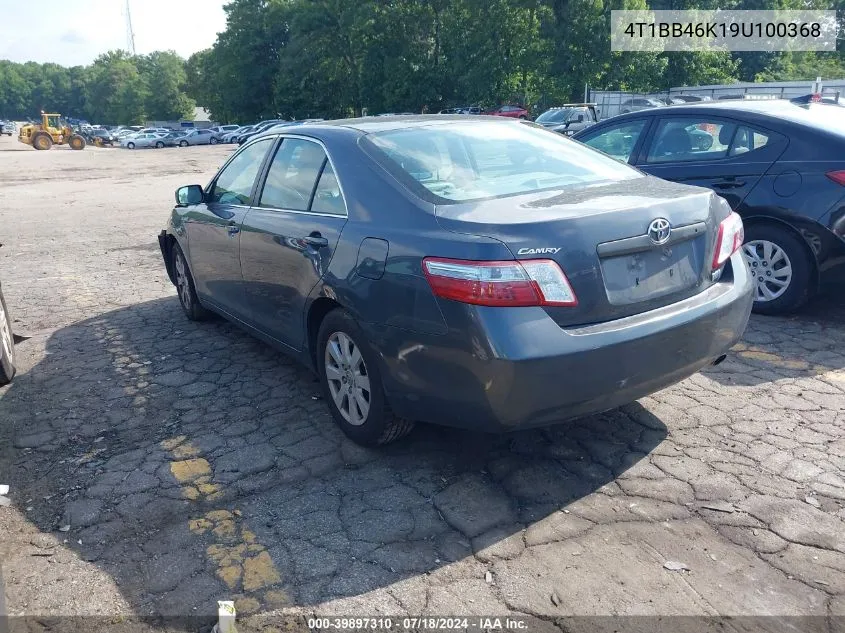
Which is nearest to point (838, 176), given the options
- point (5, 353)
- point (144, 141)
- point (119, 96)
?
point (5, 353)

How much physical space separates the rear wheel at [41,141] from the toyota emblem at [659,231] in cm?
5530

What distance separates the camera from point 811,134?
17.3 ft

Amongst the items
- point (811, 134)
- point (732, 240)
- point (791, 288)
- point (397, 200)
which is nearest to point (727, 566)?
point (732, 240)

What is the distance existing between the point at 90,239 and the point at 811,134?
30.8 feet

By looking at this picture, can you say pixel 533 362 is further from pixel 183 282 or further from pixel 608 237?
pixel 183 282

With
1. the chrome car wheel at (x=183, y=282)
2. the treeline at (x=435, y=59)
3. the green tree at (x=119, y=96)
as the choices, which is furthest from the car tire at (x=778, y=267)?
the green tree at (x=119, y=96)

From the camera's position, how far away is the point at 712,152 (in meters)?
5.87

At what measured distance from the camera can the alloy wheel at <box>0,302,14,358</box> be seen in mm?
4375

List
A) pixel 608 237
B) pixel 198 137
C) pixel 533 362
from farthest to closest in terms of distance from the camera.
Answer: pixel 198 137
pixel 608 237
pixel 533 362

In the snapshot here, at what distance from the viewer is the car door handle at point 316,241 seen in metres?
3.62

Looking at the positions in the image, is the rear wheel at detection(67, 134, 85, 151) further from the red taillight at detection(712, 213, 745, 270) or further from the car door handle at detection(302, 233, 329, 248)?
the red taillight at detection(712, 213, 745, 270)

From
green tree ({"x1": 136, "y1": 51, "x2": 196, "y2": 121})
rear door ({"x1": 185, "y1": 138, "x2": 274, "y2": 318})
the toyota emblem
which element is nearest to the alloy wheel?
rear door ({"x1": 185, "y1": 138, "x2": 274, "y2": 318})

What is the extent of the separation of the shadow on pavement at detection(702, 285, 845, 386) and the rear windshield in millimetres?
1565

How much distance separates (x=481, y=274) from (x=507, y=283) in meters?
0.11
